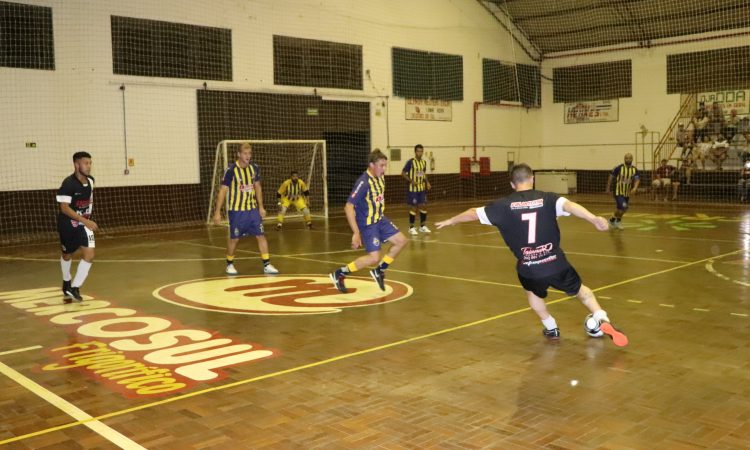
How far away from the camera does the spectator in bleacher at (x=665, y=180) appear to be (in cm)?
3023

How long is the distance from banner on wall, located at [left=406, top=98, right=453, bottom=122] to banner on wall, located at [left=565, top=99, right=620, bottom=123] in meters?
7.88

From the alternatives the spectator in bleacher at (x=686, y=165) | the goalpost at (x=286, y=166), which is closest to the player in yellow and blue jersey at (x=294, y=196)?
the goalpost at (x=286, y=166)

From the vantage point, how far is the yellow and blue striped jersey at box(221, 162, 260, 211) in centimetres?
1262

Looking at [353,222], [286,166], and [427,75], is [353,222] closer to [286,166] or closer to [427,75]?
[286,166]

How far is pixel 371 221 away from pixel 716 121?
25.2 meters

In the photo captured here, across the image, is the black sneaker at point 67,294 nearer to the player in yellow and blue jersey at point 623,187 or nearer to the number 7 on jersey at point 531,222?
the number 7 on jersey at point 531,222

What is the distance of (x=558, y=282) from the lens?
7137mm

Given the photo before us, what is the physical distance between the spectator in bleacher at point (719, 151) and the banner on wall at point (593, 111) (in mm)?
6089

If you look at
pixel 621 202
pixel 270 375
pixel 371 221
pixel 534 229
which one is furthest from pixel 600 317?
pixel 621 202

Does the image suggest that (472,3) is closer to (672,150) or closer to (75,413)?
(672,150)

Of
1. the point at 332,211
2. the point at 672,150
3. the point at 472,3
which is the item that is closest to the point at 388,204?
the point at 332,211

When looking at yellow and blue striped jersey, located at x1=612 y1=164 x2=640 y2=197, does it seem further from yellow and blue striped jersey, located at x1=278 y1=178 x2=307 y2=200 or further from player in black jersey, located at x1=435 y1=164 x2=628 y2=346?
player in black jersey, located at x1=435 y1=164 x2=628 y2=346

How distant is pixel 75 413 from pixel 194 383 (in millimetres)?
1049

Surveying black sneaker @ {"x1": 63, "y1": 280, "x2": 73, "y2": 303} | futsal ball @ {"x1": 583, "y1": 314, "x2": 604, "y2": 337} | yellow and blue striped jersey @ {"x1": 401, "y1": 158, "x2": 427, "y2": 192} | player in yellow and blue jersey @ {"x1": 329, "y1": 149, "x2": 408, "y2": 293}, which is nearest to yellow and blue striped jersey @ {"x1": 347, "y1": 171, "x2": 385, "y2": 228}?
player in yellow and blue jersey @ {"x1": 329, "y1": 149, "x2": 408, "y2": 293}
